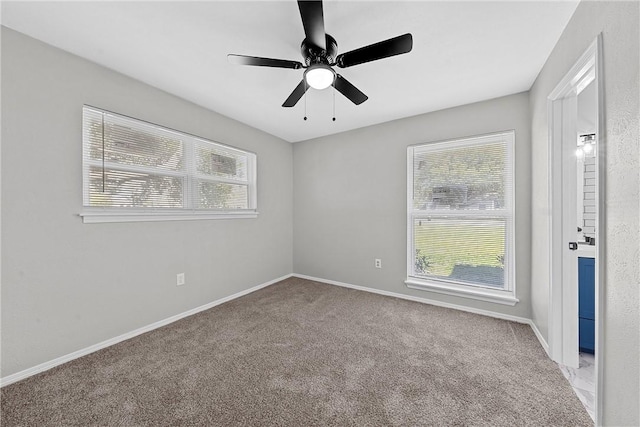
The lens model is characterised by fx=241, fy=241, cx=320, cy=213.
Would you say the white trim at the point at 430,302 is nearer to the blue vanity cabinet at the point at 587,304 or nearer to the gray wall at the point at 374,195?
the gray wall at the point at 374,195

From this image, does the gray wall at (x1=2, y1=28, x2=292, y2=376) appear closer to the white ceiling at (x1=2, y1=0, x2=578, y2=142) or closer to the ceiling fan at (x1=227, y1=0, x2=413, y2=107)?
the white ceiling at (x1=2, y1=0, x2=578, y2=142)

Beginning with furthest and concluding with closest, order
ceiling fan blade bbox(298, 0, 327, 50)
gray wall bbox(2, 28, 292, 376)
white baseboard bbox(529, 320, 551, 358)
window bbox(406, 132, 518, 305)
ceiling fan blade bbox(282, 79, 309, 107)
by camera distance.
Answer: window bbox(406, 132, 518, 305)
white baseboard bbox(529, 320, 551, 358)
ceiling fan blade bbox(282, 79, 309, 107)
gray wall bbox(2, 28, 292, 376)
ceiling fan blade bbox(298, 0, 327, 50)

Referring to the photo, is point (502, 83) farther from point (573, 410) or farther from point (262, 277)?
point (262, 277)

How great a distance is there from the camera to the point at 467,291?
2775mm

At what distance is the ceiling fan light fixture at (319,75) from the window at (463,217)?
1894mm


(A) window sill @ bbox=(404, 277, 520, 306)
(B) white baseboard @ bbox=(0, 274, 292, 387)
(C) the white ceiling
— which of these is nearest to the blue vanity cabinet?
(A) window sill @ bbox=(404, 277, 520, 306)

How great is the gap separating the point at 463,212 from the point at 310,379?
2408mm

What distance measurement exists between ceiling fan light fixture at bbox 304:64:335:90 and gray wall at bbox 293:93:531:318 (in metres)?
1.89

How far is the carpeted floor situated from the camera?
140 centimetres

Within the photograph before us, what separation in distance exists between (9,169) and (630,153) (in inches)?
136

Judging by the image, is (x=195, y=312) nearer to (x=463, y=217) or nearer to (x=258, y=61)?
(x=258, y=61)

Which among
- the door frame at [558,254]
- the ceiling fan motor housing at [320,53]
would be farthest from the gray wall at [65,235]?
the door frame at [558,254]

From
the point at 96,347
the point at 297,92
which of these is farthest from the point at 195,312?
the point at 297,92

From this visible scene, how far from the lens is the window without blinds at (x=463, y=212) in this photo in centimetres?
265
